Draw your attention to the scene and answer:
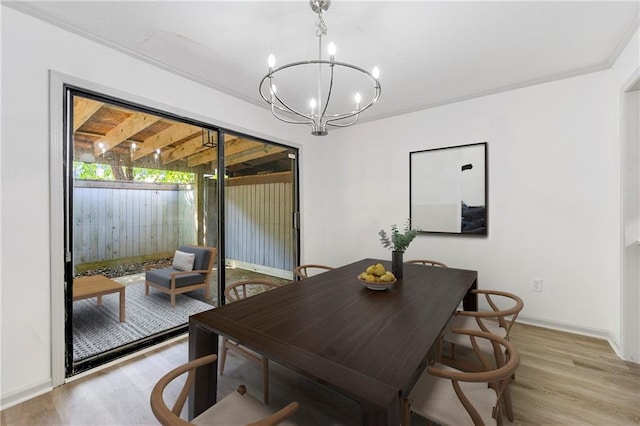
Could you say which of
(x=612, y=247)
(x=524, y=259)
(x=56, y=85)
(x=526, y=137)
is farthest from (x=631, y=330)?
(x=56, y=85)

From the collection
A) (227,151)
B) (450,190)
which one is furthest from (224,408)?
(450,190)

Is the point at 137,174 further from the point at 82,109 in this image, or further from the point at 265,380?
the point at 265,380

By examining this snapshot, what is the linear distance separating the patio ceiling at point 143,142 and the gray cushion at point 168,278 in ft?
3.40

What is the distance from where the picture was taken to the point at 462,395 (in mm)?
1085

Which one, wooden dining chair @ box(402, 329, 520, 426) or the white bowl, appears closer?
wooden dining chair @ box(402, 329, 520, 426)

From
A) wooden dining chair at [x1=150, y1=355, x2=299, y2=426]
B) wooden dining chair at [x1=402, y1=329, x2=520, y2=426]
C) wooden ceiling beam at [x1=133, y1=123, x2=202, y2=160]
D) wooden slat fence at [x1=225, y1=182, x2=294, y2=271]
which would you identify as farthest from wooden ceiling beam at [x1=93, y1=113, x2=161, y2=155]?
wooden dining chair at [x1=402, y1=329, x2=520, y2=426]

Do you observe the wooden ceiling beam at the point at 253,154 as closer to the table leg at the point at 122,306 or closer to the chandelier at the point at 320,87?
the chandelier at the point at 320,87

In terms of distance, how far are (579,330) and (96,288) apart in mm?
4461

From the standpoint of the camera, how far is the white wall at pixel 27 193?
1.76 m

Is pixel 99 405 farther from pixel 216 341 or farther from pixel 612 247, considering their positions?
pixel 612 247

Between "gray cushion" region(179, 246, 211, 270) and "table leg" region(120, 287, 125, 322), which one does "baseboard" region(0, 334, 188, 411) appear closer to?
"table leg" region(120, 287, 125, 322)

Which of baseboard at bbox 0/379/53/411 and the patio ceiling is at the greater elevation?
the patio ceiling

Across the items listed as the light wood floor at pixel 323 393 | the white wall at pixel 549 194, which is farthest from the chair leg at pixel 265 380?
the white wall at pixel 549 194

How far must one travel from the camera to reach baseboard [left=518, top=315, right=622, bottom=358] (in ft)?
8.08
